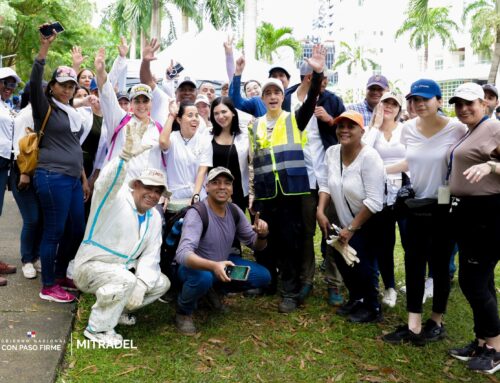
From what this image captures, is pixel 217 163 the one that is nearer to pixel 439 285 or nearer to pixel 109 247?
pixel 109 247

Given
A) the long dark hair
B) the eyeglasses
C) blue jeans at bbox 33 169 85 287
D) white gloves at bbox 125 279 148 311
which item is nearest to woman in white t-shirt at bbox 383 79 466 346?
the long dark hair

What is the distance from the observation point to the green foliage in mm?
21781

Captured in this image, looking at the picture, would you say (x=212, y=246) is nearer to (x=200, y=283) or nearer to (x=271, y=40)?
(x=200, y=283)

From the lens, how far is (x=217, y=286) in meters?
4.59

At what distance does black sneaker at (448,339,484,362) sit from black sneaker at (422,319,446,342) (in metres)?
0.21

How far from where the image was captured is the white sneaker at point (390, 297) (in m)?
5.01

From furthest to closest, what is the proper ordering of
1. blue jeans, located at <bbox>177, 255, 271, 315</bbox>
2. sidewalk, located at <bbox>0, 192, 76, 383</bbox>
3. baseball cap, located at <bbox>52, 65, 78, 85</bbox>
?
baseball cap, located at <bbox>52, 65, 78, 85</bbox>, blue jeans, located at <bbox>177, 255, 271, 315</bbox>, sidewalk, located at <bbox>0, 192, 76, 383</bbox>

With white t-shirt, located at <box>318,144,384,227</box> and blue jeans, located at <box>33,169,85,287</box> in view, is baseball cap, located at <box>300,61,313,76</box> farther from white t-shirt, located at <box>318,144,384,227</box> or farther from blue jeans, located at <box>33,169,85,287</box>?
blue jeans, located at <box>33,169,85,287</box>

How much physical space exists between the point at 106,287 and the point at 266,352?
1366mm

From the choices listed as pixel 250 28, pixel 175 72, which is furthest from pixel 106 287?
pixel 250 28

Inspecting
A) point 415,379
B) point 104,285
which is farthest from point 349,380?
point 104,285

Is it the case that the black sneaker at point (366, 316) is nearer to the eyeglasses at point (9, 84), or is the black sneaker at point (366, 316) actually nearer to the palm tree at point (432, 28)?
the eyeglasses at point (9, 84)

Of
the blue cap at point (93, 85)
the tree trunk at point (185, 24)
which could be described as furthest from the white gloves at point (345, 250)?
the tree trunk at point (185, 24)

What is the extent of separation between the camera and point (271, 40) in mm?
32375
